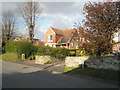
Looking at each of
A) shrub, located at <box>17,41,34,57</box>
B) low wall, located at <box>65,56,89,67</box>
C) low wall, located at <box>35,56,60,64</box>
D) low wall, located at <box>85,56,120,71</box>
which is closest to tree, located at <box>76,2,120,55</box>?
low wall, located at <box>85,56,120,71</box>

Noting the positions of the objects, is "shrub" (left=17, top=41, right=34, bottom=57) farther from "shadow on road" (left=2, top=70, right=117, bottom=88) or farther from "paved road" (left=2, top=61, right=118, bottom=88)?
"shadow on road" (left=2, top=70, right=117, bottom=88)

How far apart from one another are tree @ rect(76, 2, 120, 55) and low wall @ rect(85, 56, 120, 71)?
0.66 meters

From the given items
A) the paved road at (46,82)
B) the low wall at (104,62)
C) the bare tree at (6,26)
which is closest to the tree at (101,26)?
the low wall at (104,62)

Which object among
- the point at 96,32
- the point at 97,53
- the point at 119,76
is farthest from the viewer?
the point at 97,53

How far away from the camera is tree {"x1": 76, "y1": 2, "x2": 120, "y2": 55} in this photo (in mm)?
8492

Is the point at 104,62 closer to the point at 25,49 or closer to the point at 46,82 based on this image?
the point at 46,82

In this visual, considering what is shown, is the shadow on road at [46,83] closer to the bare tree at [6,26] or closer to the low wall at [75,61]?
the low wall at [75,61]

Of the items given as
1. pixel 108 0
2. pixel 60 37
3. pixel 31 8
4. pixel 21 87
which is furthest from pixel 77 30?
pixel 60 37

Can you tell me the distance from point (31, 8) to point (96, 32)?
1756 centimetres

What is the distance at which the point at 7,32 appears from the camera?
32562mm

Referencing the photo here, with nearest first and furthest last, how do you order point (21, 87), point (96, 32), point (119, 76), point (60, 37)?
1. point (21, 87)
2. point (119, 76)
3. point (96, 32)
4. point (60, 37)

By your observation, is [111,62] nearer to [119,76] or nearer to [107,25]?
[119,76]

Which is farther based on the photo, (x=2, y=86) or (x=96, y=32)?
(x=96, y=32)

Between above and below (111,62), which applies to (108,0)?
above
